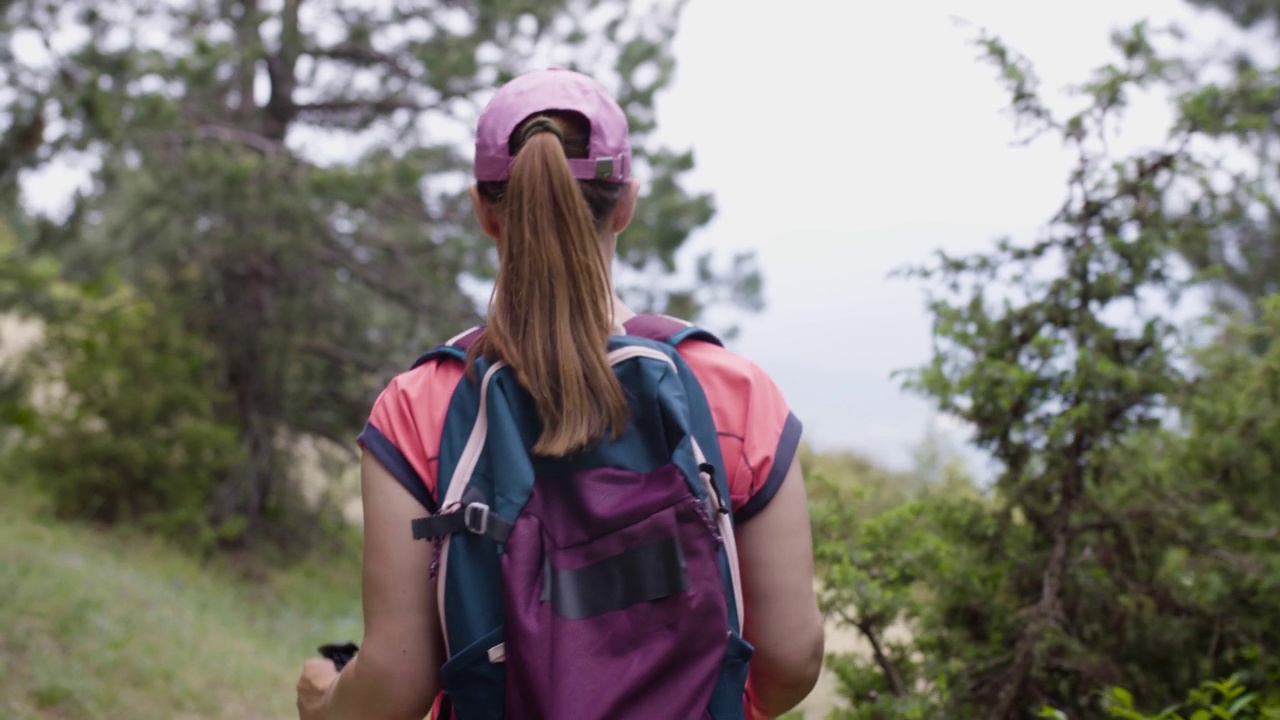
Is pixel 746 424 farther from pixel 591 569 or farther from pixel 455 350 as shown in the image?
pixel 455 350

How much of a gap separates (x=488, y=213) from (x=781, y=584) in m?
0.69

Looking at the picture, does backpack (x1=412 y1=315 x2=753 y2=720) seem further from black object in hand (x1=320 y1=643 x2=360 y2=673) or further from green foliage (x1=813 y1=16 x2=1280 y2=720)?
green foliage (x1=813 y1=16 x2=1280 y2=720)

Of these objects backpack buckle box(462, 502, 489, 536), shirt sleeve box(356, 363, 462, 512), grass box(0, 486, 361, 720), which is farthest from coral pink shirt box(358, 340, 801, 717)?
grass box(0, 486, 361, 720)

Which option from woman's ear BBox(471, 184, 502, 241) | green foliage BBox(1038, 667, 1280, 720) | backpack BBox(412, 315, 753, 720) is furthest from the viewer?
green foliage BBox(1038, 667, 1280, 720)

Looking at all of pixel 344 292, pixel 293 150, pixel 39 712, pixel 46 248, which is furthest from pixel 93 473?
pixel 39 712

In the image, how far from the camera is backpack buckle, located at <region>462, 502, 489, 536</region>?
1.55 metres

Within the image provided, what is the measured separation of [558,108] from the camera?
1.73 meters

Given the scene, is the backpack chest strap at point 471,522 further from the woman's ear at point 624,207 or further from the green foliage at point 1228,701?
the green foliage at point 1228,701

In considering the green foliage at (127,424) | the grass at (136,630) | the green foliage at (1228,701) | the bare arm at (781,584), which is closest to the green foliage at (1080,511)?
the green foliage at (1228,701)

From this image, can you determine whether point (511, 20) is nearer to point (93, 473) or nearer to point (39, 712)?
point (93, 473)

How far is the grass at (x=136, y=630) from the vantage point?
5.97 metres

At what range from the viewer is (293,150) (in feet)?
33.9

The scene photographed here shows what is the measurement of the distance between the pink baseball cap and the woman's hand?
79 cm

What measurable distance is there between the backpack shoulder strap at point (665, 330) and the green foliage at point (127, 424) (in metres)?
10.6
